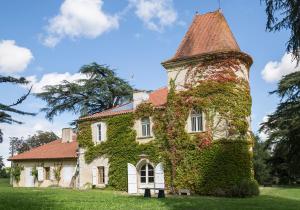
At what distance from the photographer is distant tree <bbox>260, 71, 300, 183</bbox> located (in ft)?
128

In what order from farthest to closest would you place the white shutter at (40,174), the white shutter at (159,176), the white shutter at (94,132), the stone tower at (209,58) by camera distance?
1. the white shutter at (40,174)
2. the white shutter at (94,132)
3. the white shutter at (159,176)
4. the stone tower at (209,58)

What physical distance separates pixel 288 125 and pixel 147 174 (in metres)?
16.6

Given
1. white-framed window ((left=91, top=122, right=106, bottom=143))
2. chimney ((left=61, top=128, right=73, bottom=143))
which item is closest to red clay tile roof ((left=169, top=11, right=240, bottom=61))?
white-framed window ((left=91, top=122, right=106, bottom=143))

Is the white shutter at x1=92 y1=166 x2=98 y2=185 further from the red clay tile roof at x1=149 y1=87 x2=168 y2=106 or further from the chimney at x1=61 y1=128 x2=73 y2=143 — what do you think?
the chimney at x1=61 y1=128 x2=73 y2=143

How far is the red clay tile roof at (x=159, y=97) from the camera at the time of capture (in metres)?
30.1

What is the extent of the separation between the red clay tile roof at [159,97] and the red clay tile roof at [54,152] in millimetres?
8653

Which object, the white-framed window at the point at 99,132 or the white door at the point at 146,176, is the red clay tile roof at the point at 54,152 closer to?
the white-framed window at the point at 99,132

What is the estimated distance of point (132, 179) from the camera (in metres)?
29.7

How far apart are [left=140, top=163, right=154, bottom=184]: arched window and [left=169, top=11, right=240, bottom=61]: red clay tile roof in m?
7.48

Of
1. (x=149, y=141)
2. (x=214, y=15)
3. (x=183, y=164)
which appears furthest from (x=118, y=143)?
(x=214, y=15)

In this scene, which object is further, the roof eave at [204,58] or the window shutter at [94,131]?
the window shutter at [94,131]

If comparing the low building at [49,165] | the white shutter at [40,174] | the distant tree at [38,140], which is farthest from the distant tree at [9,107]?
the distant tree at [38,140]

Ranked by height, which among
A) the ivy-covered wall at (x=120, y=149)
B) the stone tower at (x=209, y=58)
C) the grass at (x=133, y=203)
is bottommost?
the grass at (x=133, y=203)

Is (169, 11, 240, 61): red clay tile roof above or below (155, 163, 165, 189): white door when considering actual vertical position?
above
